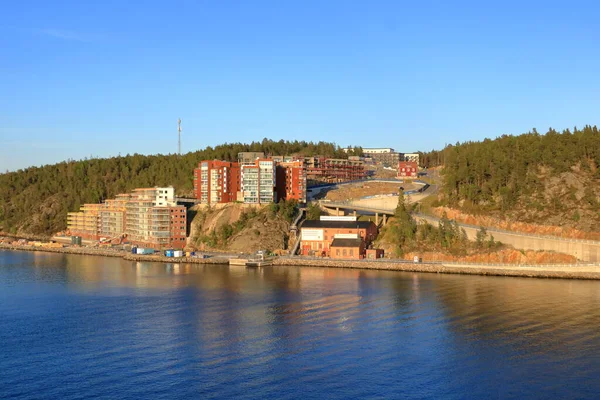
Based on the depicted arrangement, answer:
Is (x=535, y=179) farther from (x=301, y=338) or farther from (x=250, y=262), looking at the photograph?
(x=301, y=338)

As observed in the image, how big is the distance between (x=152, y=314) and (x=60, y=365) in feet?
23.7

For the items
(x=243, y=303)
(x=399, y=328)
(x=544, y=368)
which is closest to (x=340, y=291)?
(x=243, y=303)

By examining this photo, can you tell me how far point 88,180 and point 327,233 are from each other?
47995mm

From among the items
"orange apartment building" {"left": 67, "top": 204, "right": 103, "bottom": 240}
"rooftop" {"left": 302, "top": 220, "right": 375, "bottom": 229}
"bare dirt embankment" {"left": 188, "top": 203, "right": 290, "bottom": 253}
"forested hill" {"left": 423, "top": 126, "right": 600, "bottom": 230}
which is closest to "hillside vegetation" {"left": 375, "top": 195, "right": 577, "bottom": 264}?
"rooftop" {"left": 302, "top": 220, "right": 375, "bottom": 229}

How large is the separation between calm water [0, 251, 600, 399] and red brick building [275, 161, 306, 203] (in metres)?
20.0

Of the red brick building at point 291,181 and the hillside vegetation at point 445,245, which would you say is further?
the red brick building at point 291,181

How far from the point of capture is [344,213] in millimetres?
54094

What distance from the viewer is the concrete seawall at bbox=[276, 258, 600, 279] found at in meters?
37.2

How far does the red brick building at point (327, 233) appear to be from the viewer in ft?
153

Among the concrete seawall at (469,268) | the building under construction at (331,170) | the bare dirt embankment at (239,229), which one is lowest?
the concrete seawall at (469,268)

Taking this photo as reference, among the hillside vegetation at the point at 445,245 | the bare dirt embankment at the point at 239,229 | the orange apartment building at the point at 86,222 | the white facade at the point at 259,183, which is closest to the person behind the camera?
the hillside vegetation at the point at 445,245

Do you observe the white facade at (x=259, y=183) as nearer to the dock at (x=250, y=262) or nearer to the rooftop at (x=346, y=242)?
the dock at (x=250, y=262)

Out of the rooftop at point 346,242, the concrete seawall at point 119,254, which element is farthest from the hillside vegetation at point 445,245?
the concrete seawall at point 119,254

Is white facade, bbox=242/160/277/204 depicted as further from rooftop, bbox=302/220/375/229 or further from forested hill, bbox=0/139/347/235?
forested hill, bbox=0/139/347/235
